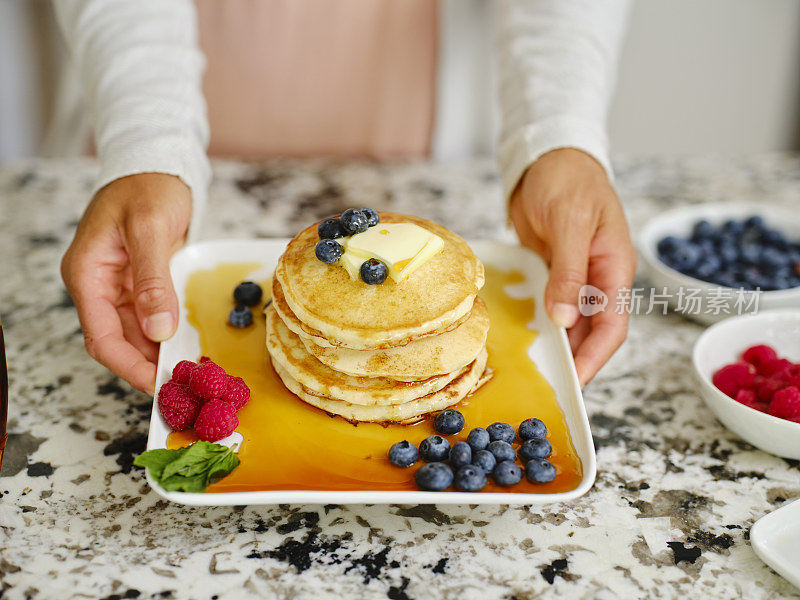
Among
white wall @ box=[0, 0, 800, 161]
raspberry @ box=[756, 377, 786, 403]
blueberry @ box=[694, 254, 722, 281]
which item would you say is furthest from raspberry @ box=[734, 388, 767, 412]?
white wall @ box=[0, 0, 800, 161]

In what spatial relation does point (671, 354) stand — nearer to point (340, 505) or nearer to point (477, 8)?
point (340, 505)

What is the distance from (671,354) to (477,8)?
1.26 metres

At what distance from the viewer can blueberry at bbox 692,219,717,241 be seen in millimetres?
1871

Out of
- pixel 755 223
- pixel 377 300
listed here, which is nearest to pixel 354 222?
pixel 377 300

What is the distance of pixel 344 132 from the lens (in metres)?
2.42

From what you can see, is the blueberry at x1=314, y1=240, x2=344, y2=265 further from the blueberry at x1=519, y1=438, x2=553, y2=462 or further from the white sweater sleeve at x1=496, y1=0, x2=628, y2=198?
the white sweater sleeve at x1=496, y1=0, x2=628, y2=198

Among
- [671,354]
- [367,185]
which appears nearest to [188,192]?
[367,185]

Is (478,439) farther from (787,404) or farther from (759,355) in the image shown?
(759,355)

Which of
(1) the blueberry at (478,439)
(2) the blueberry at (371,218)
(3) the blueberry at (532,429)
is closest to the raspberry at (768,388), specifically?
(3) the blueberry at (532,429)

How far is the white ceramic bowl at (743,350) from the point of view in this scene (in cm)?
125

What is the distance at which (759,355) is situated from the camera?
1.45 m

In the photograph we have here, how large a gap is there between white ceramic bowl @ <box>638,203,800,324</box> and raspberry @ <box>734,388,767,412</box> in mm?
305

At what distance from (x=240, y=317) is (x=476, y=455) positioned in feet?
1.89

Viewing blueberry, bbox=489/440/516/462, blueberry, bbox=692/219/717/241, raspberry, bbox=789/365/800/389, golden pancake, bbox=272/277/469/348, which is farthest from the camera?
blueberry, bbox=692/219/717/241
